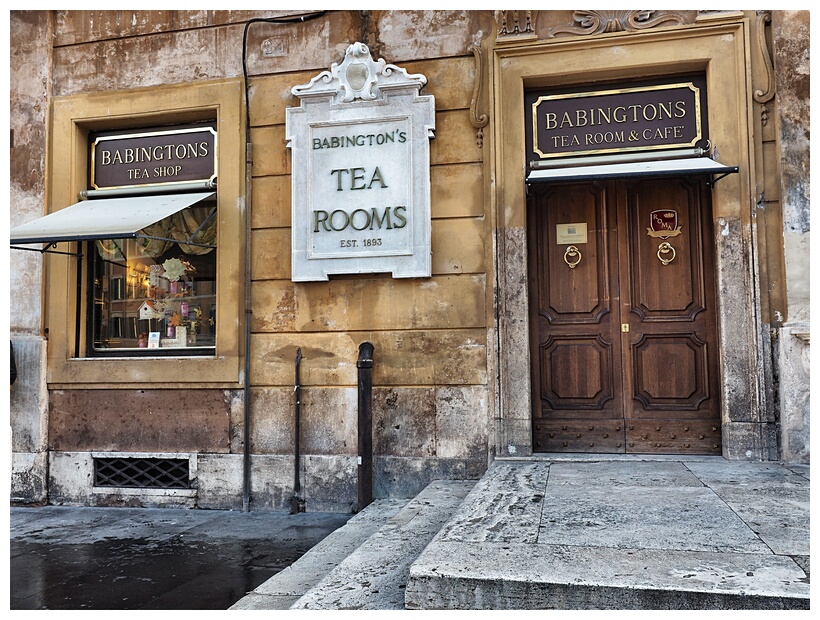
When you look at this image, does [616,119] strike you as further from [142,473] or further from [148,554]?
[142,473]

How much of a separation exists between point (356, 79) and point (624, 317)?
3453 millimetres

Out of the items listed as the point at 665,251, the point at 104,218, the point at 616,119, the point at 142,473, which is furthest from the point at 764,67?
the point at 142,473

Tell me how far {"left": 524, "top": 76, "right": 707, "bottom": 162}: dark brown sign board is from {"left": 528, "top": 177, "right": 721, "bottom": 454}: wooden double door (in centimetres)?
34

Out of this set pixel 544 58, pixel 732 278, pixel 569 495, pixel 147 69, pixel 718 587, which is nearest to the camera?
pixel 718 587

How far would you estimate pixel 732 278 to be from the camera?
607 centimetres

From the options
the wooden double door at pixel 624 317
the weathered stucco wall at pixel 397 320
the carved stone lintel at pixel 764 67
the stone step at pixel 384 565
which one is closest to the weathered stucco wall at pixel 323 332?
the weathered stucco wall at pixel 397 320

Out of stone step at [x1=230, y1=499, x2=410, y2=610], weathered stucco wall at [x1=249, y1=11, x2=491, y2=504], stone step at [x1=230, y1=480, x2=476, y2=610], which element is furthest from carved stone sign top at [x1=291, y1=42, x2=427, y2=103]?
stone step at [x1=230, y1=499, x2=410, y2=610]

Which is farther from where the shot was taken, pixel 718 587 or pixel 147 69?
pixel 147 69

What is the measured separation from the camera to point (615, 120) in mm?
6531

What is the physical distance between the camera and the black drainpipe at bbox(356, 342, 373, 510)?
6.38 m
